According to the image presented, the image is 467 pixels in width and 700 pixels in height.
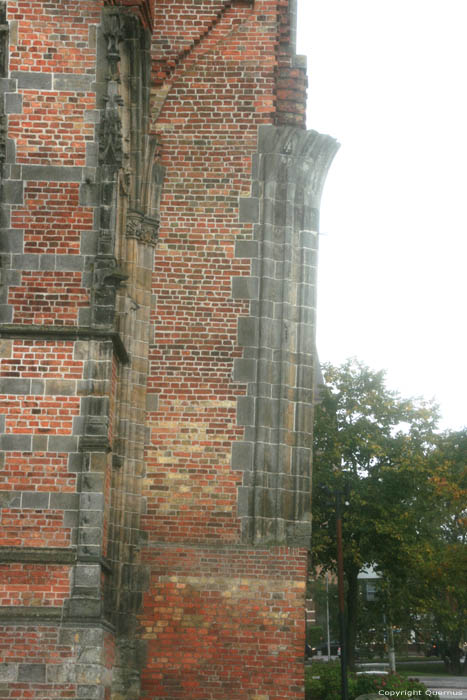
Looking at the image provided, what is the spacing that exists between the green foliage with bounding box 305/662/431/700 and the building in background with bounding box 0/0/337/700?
923cm

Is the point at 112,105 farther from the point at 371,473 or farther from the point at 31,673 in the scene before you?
the point at 371,473

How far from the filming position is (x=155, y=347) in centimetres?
1413

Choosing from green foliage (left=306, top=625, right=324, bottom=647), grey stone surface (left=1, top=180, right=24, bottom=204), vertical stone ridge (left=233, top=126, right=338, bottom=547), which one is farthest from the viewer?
green foliage (left=306, top=625, right=324, bottom=647)

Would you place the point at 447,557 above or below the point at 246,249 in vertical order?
below

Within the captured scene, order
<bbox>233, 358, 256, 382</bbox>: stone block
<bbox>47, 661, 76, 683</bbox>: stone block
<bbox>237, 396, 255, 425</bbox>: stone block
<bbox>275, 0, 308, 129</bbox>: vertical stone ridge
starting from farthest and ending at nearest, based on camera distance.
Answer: <bbox>275, 0, 308, 129</bbox>: vertical stone ridge, <bbox>233, 358, 256, 382</bbox>: stone block, <bbox>237, 396, 255, 425</bbox>: stone block, <bbox>47, 661, 76, 683</bbox>: stone block

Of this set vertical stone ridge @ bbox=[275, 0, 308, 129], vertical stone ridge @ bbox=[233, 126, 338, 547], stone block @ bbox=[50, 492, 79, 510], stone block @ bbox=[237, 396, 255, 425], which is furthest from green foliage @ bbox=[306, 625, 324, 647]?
stone block @ bbox=[50, 492, 79, 510]

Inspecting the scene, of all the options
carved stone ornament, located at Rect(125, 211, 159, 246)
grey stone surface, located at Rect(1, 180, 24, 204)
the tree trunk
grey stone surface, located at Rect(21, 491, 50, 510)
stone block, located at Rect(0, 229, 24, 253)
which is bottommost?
the tree trunk

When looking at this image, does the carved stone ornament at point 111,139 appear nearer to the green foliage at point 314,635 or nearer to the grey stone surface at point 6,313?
the grey stone surface at point 6,313

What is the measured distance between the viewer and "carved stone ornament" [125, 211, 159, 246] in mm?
14188

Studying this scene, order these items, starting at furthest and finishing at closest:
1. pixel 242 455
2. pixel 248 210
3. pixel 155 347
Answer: pixel 248 210 → pixel 155 347 → pixel 242 455

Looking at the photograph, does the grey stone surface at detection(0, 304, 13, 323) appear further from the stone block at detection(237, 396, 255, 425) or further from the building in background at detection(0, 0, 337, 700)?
the stone block at detection(237, 396, 255, 425)

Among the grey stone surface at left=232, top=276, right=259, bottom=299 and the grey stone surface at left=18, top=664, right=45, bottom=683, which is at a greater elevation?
the grey stone surface at left=232, top=276, right=259, bottom=299

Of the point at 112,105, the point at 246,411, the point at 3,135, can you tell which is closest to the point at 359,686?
the point at 246,411

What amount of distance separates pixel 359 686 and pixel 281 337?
10807 millimetres
